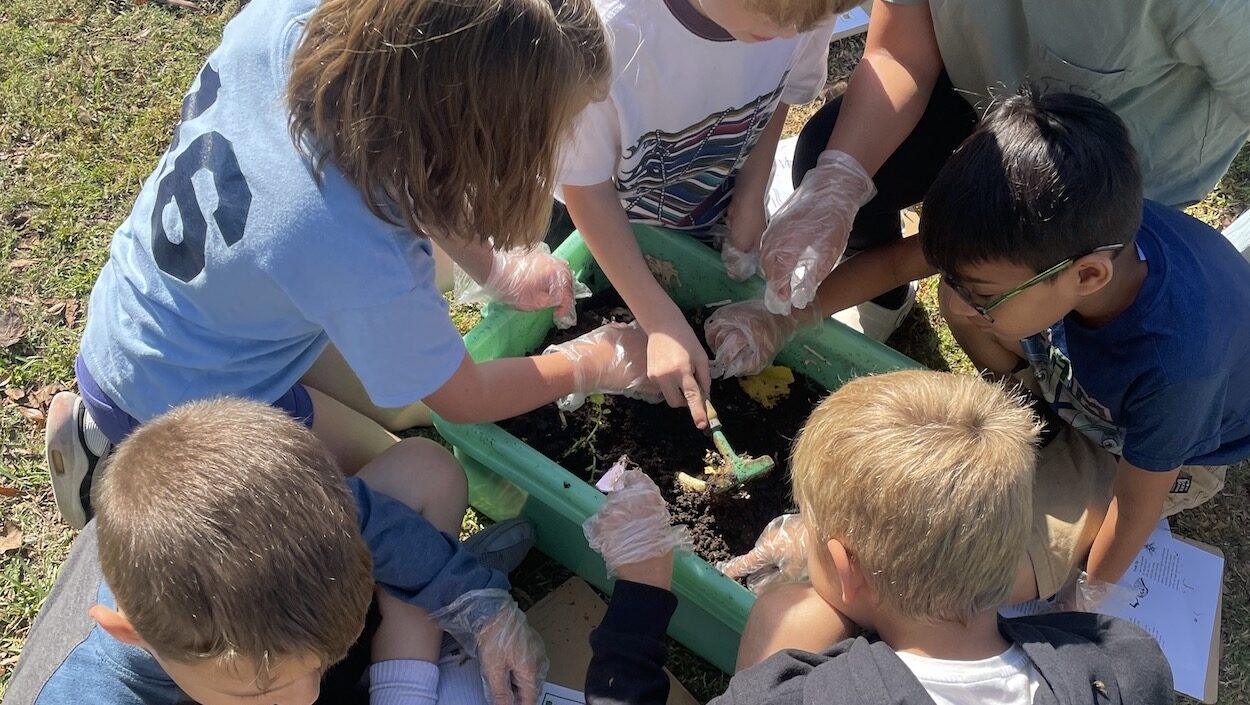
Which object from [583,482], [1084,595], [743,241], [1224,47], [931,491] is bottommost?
[1084,595]

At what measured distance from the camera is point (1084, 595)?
1.83 meters

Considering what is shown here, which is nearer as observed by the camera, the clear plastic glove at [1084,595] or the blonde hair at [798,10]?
the blonde hair at [798,10]

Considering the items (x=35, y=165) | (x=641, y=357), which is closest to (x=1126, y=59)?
(x=641, y=357)

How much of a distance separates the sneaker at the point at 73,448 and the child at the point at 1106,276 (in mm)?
1548

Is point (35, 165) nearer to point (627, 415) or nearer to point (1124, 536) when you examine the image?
point (627, 415)

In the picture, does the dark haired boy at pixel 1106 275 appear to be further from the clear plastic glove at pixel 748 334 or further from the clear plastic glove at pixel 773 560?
the clear plastic glove at pixel 773 560

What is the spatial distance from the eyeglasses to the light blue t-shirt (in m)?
0.88

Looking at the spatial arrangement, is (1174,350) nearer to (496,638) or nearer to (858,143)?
(858,143)

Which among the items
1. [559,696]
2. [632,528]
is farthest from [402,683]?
[632,528]

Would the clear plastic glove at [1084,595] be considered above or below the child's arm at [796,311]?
below

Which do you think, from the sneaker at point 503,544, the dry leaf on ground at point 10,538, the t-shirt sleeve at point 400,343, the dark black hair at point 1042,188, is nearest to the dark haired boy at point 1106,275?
the dark black hair at point 1042,188

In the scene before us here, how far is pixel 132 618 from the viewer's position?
3.71 ft

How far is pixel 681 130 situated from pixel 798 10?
0.44 metres

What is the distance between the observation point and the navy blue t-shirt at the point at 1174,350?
147cm
